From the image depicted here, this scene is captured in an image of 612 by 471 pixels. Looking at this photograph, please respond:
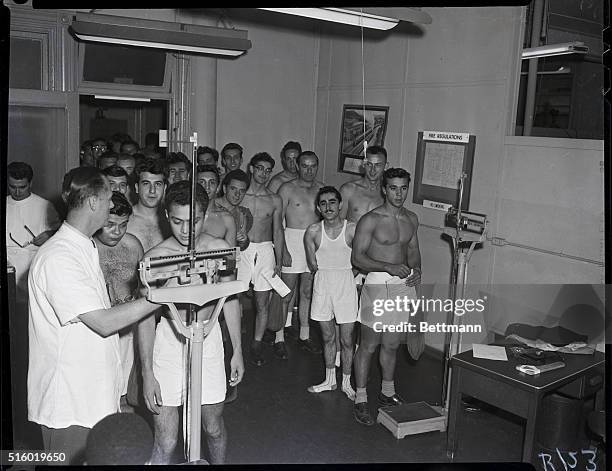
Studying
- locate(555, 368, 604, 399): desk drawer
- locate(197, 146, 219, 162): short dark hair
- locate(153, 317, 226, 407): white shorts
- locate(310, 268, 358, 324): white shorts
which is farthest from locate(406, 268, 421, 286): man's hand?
locate(197, 146, 219, 162): short dark hair

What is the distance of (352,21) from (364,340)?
5.60ft

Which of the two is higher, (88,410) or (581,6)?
(581,6)

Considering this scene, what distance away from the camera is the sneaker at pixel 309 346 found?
416 cm

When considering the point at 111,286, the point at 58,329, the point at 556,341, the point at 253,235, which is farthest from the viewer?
the point at 253,235

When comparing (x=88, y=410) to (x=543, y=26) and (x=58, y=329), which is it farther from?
(x=543, y=26)

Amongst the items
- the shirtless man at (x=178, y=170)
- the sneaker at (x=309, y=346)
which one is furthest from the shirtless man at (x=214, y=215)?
the sneaker at (x=309, y=346)

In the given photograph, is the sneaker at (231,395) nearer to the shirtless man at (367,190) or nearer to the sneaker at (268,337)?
the sneaker at (268,337)

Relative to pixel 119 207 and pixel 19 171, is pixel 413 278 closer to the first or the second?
pixel 119 207

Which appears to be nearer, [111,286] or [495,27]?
[111,286]

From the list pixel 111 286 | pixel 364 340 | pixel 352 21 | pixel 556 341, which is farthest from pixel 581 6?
pixel 111 286

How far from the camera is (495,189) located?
384 centimetres

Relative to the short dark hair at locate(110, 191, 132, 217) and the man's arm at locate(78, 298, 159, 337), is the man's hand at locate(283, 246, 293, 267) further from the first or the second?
the man's arm at locate(78, 298, 159, 337)

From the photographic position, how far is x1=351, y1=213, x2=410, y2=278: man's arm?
133 inches

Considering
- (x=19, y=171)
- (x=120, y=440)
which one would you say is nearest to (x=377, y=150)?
(x=19, y=171)
